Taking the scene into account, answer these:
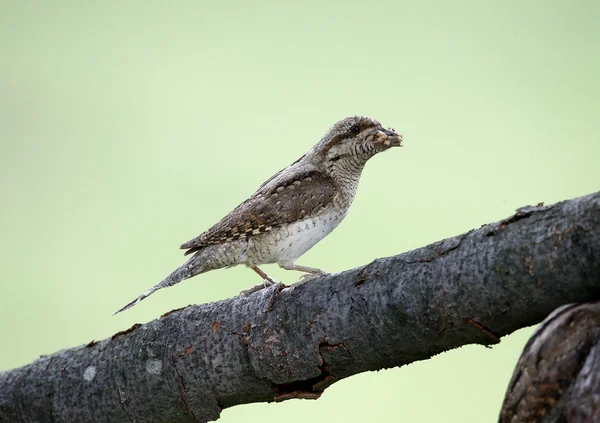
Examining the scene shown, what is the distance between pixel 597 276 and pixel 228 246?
2.05m

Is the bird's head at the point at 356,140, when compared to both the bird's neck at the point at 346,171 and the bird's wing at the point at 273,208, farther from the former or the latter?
the bird's wing at the point at 273,208

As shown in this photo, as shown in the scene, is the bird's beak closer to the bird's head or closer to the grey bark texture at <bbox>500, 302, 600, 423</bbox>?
the bird's head

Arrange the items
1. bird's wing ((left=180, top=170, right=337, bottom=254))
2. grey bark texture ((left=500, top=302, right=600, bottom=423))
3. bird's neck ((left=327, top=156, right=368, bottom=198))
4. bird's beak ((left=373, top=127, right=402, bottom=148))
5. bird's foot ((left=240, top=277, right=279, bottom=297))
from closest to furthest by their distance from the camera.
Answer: grey bark texture ((left=500, top=302, right=600, bottom=423)), bird's foot ((left=240, top=277, right=279, bottom=297)), bird's wing ((left=180, top=170, right=337, bottom=254)), bird's beak ((left=373, top=127, right=402, bottom=148)), bird's neck ((left=327, top=156, right=368, bottom=198))

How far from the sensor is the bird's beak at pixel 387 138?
3779 millimetres

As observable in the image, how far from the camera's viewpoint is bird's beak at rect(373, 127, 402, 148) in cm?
378

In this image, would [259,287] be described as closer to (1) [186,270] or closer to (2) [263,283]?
(2) [263,283]

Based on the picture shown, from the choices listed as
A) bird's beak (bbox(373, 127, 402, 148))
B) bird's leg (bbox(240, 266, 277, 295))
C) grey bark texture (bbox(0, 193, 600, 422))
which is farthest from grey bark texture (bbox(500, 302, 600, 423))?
bird's beak (bbox(373, 127, 402, 148))

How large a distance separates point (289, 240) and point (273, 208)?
19 cm

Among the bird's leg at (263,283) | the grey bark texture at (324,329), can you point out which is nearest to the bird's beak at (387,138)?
the bird's leg at (263,283)

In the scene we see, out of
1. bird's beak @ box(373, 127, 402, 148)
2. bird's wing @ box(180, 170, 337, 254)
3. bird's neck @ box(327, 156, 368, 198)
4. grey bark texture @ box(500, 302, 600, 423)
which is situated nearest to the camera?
grey bark texture @ box(500, 302, 600, 423)

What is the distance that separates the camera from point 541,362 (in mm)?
2092

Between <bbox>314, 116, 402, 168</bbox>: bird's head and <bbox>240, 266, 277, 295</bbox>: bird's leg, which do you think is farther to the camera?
<bbox>314, 116, 402, 168</bbox>: bird's head

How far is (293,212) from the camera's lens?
3.74 metres

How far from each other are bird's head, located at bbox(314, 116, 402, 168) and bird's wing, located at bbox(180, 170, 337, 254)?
0.53 ft
